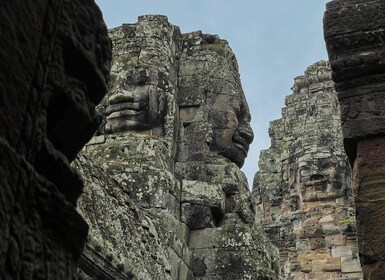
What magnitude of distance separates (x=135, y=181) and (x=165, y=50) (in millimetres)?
1949

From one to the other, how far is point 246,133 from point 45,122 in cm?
762

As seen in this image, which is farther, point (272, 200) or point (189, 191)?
point (272, 200)

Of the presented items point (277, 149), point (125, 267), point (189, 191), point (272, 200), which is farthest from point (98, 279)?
point (277, 149)

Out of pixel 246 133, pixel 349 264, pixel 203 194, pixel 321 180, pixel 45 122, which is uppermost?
pixel 321 180

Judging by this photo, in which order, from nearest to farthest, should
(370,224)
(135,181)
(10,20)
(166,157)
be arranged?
(10,20)
(370,224)
(135,181)
(166,157)

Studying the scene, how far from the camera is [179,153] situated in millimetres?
9188

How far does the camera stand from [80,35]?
2.17 m

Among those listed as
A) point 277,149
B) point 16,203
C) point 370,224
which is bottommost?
point 16,203

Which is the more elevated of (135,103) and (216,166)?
(135,103)

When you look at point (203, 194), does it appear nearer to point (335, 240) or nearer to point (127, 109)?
point (127, 109)

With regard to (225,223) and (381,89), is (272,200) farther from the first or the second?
(381,89)

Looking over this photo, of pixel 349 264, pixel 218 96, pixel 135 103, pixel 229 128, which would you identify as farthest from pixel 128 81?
pixel 349 264

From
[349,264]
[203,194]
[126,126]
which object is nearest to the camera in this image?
[203,194]

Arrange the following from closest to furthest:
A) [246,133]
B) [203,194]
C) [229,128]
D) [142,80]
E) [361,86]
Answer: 1. [361,86]
2. [203,194]
3. [142,80]
4. [229,128]
5. [246,133]
